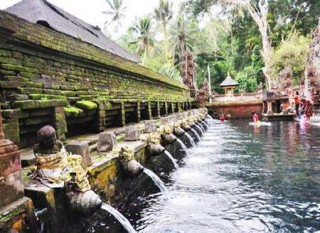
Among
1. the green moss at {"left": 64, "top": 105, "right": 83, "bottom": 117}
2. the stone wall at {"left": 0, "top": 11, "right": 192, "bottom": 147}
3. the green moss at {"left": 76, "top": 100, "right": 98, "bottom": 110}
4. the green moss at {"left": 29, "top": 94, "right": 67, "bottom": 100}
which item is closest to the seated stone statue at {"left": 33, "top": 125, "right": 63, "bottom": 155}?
the stone wall at {"left": 0, "top": 11, "right": 192, "bottom": 147}

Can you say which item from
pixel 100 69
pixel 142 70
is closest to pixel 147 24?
pixel 142 70

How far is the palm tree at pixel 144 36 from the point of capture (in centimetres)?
4019

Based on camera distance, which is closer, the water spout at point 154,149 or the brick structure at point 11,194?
the brick structure at point 11,194

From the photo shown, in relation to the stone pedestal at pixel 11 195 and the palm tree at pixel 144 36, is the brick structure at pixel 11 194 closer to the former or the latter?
the stone pedestal at pixel 11 195

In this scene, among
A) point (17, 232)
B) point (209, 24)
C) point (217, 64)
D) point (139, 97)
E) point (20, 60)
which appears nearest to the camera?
point (17, 232)

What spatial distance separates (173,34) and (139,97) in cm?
3278

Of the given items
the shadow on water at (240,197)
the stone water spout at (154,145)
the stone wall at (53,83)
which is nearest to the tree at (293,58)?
the shadow on water at (240,197)

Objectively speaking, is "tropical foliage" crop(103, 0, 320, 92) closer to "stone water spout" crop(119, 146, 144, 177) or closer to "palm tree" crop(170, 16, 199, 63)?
"palm tree" crop(170, 16, 199, 63)

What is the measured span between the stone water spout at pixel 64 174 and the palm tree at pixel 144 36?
3717 centimetres

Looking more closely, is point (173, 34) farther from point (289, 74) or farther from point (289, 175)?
point (289, 175)

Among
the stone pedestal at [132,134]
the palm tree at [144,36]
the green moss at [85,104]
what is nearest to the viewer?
the stone pedestal at [132,134]

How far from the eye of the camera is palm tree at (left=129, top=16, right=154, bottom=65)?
40.2 m

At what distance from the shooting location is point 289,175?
22.8ft

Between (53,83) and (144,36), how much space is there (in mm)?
35894
